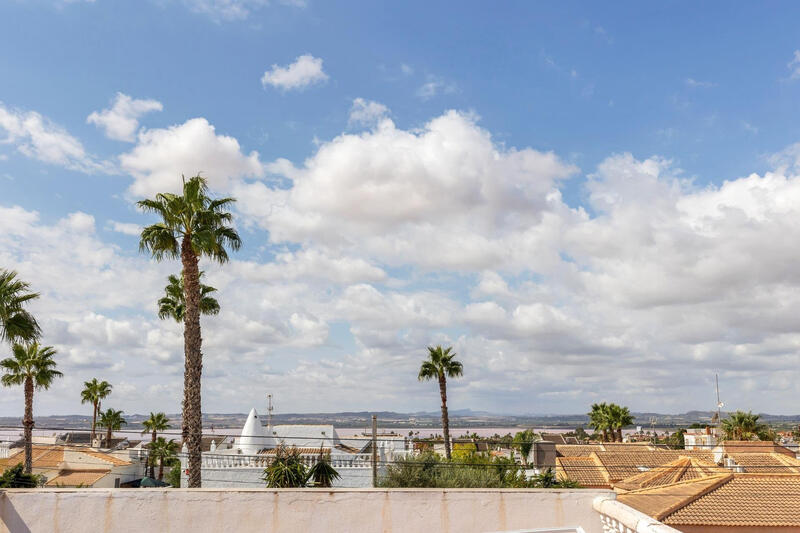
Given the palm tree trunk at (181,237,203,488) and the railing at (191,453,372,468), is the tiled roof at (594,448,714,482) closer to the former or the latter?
the railing at (191,453,372,468)

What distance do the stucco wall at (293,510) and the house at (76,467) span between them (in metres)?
44.1

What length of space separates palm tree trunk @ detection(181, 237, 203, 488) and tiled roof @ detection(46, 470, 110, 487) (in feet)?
100

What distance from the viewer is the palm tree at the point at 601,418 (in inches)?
3108

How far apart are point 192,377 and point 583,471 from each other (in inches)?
1169

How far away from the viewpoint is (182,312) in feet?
Answer: 106

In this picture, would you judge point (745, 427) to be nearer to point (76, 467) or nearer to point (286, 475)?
point (286, 475)

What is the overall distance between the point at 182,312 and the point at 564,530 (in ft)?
89.5

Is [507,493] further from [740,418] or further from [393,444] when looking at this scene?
[740,418]

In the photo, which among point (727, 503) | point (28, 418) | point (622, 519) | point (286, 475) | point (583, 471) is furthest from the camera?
point (583, 471)

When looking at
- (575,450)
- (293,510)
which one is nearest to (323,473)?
(293,510)

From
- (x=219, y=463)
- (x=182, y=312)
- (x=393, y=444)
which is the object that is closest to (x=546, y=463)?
(x=393, y=444)

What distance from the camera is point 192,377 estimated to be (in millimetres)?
22766

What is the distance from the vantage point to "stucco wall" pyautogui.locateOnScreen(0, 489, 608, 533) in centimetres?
848

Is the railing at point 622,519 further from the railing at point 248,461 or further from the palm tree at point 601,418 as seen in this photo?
the palm tree at point 601,418
